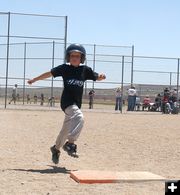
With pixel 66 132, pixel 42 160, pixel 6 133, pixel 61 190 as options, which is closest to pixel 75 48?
pixel 66 132

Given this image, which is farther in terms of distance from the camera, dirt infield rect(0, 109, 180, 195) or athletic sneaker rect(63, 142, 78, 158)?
athletic sneaker rect(63, 142, 78, 158)

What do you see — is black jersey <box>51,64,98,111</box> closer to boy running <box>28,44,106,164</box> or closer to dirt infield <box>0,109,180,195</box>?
boy running <box>28,44,106,164</box>

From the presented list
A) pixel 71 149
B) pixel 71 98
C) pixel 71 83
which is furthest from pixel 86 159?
pixel 71 83

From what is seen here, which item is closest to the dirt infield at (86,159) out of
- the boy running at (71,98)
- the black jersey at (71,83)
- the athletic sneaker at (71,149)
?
the athletic sneaker at (71,149)

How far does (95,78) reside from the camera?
345 inches

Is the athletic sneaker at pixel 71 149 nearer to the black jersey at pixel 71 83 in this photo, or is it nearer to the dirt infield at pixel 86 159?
the dirt infield at pixel 86 159

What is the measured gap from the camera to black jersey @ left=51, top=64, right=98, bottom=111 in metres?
8.33

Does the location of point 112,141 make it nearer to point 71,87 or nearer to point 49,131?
point 49,131

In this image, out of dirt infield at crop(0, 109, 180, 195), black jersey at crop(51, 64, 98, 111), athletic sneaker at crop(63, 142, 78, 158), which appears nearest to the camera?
dirt infield at crop(0, 109, 180, 195)

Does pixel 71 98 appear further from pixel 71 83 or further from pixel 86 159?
pixel 86 159

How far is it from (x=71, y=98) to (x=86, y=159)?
4.97 ft

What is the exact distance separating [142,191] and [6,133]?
762 centimetres

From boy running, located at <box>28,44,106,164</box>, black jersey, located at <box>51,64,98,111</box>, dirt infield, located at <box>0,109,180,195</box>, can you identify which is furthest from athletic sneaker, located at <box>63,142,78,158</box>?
black jersey, located at <box>51,64,98,111</box>

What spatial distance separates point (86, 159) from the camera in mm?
9445
